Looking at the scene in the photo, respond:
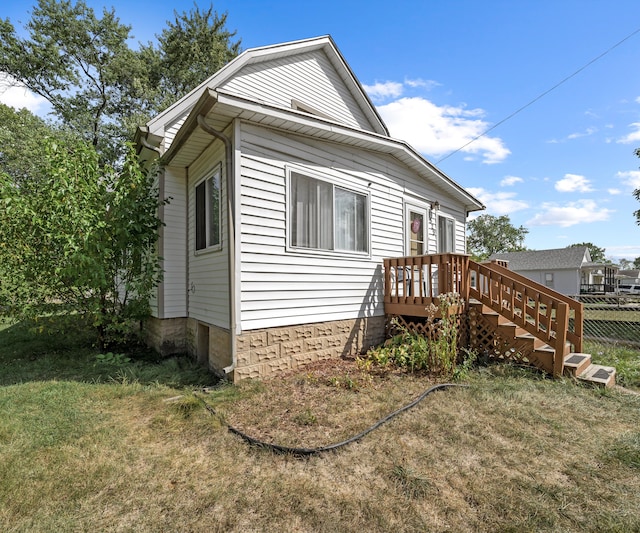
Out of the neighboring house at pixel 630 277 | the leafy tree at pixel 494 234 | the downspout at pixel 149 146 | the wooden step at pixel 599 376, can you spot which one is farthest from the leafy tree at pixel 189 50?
the neighboring house at pixel 630 277

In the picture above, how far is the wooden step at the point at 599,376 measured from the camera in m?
4.28

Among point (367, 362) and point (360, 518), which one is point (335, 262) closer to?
point (367, 362)

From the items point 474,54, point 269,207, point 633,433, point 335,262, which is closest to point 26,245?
point 269,207

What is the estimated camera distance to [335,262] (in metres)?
5.59

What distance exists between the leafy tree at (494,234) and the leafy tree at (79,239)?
45.6 meters

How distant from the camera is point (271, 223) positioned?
4730mm

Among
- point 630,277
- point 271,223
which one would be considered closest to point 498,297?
point 271,223

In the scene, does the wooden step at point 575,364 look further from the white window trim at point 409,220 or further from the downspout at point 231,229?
the downspout at point 231,229

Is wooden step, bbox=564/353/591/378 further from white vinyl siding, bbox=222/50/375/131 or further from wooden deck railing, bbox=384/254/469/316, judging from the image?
white vinyl siding, bbox=222/50/375/131

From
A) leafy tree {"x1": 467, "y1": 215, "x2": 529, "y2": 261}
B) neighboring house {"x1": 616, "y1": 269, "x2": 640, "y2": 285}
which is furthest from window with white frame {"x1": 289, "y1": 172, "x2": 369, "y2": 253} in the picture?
neighboring house {"x1": 616, "y1": 269, "x2": 640, "y2": 285}

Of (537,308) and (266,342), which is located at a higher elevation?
(537,308)

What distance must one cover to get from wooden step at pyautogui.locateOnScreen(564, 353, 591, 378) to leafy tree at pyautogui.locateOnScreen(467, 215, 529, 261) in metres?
43.2

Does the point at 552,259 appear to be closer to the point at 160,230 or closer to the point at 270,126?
the point at 270,126

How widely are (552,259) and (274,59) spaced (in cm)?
3415
